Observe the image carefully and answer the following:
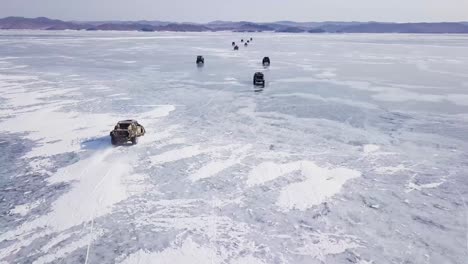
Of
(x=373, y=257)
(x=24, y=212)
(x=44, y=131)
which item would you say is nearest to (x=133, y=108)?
(x=44, y=131)

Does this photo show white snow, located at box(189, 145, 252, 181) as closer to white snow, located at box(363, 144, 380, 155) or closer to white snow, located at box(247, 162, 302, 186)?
white snow, located at box(247, 162, 302, 186)

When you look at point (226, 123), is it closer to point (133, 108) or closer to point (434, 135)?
point (133, 108)

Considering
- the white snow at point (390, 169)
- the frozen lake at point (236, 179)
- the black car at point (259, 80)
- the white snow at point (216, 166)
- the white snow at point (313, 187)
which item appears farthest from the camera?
the black car at point (259, 80)

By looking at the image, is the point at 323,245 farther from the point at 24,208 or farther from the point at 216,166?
the point at 24,208

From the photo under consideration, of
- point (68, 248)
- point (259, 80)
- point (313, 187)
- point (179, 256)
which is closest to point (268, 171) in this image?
point (313, 187)

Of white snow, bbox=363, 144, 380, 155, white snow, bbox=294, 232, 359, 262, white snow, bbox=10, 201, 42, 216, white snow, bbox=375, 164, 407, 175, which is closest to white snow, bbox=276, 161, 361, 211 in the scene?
white snow, bbox=375, 164, 407, 175

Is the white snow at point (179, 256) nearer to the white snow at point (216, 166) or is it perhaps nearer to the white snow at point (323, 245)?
the white snow at point (323, 245)

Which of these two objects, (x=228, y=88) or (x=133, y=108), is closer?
A: (x=133, y=108)

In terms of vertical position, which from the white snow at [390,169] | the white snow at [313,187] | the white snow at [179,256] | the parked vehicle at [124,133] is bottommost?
the white snow at [313,187]

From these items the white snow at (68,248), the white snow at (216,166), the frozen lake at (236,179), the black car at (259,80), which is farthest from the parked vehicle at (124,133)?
the black car at (259,80)
